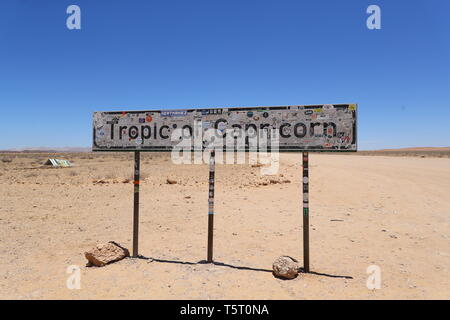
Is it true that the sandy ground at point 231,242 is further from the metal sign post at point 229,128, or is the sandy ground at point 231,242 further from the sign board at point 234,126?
the sign board at point 234,126

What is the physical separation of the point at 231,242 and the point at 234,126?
106 inches

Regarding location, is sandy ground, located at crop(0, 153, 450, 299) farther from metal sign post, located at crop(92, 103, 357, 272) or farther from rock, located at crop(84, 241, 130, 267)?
metal sign post, located at crop(92, 103, 357, 272)

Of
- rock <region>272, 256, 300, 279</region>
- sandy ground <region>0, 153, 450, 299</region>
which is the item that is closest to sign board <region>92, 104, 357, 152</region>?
rock <region>272, 256, 300, 279</region>

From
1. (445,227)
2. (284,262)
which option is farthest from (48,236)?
(445,227)

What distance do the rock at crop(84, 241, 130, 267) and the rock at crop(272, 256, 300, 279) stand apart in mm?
2608

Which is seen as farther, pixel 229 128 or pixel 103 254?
pixel 103 254

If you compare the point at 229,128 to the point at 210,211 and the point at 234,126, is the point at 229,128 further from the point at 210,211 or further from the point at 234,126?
the point at 210,211

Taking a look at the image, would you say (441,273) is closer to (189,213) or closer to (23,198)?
(189,213)

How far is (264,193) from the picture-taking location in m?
12.4

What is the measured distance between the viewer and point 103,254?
5168 millimetres

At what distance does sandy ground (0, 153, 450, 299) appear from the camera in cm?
428

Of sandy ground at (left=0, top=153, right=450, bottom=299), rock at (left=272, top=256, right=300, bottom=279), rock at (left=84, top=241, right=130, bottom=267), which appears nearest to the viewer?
sandy ground at (left=0, top=153, right=450, bottom=299)

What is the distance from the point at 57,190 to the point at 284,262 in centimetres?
1198

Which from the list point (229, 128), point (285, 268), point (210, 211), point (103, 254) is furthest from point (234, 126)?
point (103, 254)
